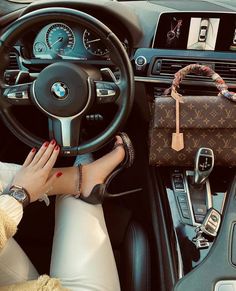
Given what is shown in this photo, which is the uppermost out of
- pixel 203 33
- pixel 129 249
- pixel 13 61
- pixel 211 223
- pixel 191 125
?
pixel 203 33

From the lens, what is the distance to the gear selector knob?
1.43 metres

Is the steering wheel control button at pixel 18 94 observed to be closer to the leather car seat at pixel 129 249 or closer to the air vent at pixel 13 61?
the air vent at pixel 13 61

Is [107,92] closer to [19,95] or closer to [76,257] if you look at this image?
[19,95]

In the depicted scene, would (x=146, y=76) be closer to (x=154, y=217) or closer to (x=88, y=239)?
(x=154, y=217)

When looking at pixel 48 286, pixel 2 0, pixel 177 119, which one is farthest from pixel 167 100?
pixel 2 0

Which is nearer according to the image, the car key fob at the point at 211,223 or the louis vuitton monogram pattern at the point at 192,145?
the car key fob at the point at 211,223

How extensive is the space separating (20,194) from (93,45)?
57 centimetres

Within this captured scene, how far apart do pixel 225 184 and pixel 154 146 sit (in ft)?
0.79

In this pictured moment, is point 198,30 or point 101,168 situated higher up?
point 198,30

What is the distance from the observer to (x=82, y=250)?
1256 mm

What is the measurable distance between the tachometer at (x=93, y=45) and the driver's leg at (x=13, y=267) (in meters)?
0.66

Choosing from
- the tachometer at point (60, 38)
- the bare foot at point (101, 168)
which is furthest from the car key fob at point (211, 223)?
the tachometer at point (60, 38)

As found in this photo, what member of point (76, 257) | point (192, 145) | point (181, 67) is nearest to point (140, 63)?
point (181, 67)

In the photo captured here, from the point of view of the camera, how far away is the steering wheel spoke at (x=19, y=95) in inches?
52.5
